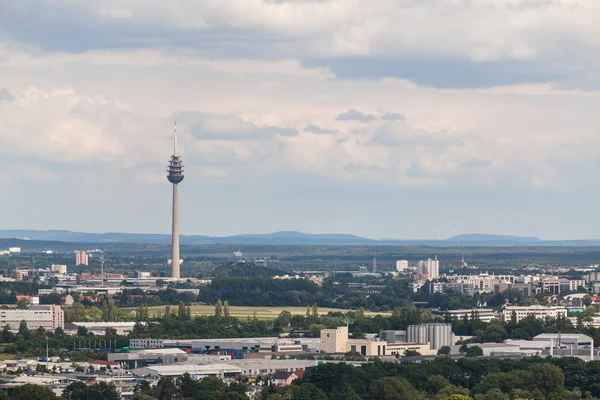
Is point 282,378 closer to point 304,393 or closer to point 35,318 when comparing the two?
point 304,393

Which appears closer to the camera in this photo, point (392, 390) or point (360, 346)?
point (392, 390)

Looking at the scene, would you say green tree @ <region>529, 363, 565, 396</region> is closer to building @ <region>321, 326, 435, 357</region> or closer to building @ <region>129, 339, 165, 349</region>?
building @ <region>321, 326, 435, 357</region>

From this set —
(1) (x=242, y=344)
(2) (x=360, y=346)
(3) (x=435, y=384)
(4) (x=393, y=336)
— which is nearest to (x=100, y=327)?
(1) (x=242, y=344)

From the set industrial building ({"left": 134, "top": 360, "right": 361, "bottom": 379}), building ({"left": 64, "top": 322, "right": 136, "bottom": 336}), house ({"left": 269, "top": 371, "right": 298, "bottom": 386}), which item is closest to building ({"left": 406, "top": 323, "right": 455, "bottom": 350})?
industrial building ({"left": 134, "top": 360, "right": 361, "bottom": 379})

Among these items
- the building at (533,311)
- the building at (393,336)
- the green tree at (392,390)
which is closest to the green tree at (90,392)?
the green tree at (392,390)

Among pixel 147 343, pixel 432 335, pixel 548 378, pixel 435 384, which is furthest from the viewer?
pixel 432 335
